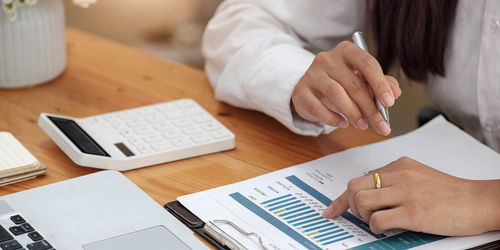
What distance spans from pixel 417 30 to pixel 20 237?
0.68 metres

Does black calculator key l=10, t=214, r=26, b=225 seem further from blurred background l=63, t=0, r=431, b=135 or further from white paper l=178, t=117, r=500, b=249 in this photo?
blurred background l=63, t=0, r=431, b=135

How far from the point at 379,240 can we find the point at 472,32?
0.48 m

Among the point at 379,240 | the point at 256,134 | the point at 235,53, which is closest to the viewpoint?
the point at 379,240

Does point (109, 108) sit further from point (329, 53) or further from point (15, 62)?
point (329, 53)

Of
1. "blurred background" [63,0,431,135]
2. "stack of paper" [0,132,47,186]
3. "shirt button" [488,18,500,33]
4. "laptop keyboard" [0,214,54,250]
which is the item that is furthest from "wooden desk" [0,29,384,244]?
"blurred background" [63,0,431,135]

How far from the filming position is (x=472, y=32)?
3.72 feet

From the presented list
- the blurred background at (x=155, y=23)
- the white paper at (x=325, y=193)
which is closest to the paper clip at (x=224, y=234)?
the white paper at (x=325, y=193)

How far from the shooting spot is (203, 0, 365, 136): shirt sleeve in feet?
3.56

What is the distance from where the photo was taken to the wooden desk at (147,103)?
946mm

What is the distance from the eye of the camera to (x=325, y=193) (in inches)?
35.3

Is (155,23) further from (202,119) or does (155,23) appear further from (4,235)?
(4,235)

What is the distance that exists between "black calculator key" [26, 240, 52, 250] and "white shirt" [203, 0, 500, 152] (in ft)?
1.43

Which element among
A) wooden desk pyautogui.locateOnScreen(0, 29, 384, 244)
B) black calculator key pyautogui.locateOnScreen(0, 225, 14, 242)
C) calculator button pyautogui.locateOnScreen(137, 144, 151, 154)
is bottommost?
wooden desk pyautogui.locateOnScreen(0, 29, 384, 244)

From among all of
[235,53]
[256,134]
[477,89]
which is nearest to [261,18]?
[235,53]
